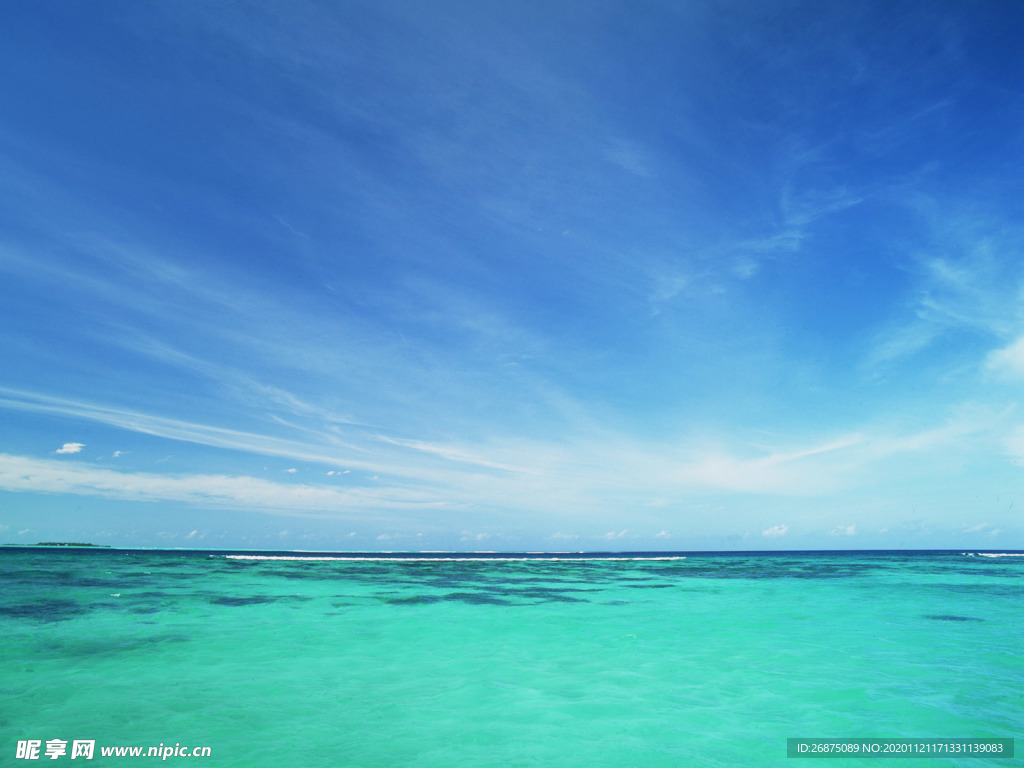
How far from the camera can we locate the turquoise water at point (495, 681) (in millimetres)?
7090

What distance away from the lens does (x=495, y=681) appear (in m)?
9.95

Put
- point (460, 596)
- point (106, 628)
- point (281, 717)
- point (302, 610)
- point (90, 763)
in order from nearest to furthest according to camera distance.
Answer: point (90, 763)
point (281, 717)
point (106, 628)
point (302, 610)
point (460, 596)

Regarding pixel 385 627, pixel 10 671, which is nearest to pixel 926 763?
pixel 385 627

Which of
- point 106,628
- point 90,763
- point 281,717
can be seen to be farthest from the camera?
point 106,628

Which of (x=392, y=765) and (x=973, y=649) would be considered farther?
(x=973, y=649)

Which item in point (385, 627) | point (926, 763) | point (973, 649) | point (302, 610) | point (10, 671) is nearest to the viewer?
point (926, 763)

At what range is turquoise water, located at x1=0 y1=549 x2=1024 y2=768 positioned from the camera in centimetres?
709

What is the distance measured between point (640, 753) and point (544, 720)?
1.59 metres

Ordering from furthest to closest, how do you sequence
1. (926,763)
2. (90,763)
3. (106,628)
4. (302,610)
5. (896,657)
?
(302,610), (106,628), (896,657), (926,763), (90,763)

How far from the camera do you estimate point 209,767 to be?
6297 millimetres

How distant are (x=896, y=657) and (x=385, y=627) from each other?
1306cm

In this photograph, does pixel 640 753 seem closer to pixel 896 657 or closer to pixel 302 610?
pixel 896 657

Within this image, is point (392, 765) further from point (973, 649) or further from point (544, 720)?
point (973, 649)

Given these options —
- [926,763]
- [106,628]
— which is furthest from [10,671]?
[926,763]
